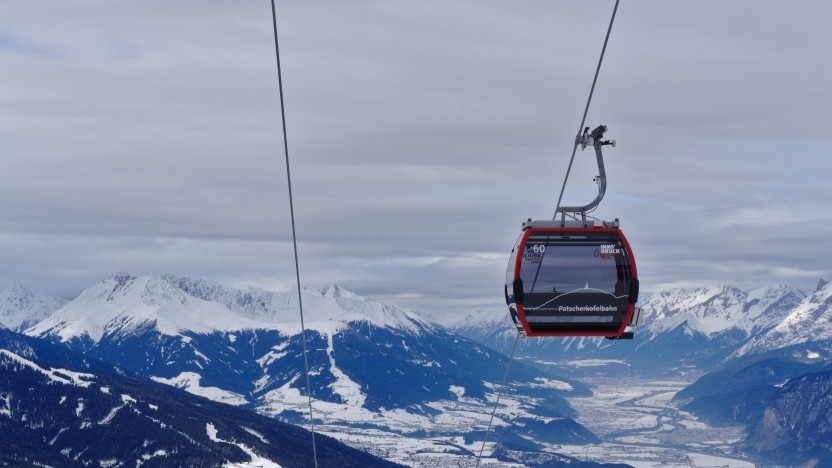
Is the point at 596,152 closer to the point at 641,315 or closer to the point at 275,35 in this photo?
the point at 641,315

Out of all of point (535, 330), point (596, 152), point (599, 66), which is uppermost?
point (599, 66)

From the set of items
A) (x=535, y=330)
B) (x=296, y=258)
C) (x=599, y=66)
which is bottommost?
(x=535, y=330)

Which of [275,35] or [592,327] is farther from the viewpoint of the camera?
[592,327]

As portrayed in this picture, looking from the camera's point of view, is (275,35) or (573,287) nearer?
(275,35)

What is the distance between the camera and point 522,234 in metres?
41.2

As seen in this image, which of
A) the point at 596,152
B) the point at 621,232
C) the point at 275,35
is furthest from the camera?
the point at 621,232

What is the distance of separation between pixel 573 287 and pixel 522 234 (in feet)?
9.81

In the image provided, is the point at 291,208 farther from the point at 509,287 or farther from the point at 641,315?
the point at 641,315

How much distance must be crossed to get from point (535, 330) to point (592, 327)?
2.14 m

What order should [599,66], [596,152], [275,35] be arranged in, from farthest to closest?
[596,152] → [599,66] → [275,35]

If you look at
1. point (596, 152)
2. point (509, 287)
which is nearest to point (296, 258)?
point (509, 287)

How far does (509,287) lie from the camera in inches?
1647

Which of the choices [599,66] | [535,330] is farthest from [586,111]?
[535,330]

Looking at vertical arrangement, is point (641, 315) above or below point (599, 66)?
below
